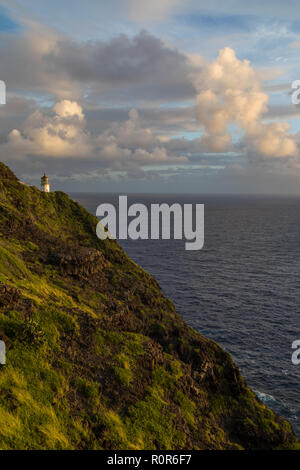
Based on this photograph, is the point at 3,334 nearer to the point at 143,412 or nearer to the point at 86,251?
the point at 143,412

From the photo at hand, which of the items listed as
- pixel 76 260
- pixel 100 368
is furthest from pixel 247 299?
pixel 100 368

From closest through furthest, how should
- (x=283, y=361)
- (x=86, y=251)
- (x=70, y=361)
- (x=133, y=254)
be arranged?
(x=70, y=361)
(x=86, y=251)
(x=283, y=361)
(x=133, y=254)

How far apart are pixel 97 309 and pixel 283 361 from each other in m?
38.6

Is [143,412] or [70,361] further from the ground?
[70,361]

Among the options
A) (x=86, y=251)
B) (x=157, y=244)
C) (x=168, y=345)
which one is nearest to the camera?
(x=168, y=345)

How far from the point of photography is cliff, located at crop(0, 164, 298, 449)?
25.0 m

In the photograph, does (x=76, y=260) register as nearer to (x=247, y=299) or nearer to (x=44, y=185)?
(x=44, y=185)

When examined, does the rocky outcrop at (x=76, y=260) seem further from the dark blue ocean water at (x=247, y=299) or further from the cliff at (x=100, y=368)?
the dark blue ocean water at (x=247, y=299)

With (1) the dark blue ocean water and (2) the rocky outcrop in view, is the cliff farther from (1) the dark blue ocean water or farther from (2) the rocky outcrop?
(1) the dark blue ocean water

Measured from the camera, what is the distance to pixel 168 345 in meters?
43.8

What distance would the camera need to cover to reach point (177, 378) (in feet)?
115

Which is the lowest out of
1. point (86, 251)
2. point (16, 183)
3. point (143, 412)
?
point (143, 412)

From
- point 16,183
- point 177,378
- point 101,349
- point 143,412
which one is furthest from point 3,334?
point 16,183
